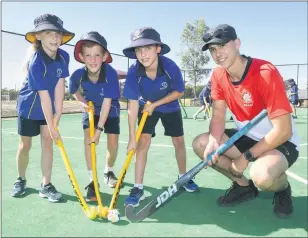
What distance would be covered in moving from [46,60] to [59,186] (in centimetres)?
150

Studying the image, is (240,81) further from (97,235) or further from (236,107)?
(97,235)

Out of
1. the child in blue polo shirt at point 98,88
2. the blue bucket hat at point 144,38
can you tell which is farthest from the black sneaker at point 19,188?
the blue bucket hat at point 144,38

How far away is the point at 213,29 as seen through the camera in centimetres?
273

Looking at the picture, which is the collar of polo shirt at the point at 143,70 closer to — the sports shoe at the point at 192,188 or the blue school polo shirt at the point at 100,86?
the blue school polo shirt at the point at 100,86

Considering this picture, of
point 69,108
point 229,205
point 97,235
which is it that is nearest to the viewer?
Answer: point 97,235

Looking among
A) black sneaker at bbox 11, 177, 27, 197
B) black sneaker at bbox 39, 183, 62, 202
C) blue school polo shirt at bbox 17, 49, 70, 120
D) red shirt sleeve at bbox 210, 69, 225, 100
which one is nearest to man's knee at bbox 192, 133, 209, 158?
red shirt sleeve at bbox 210, 69, 225, 100

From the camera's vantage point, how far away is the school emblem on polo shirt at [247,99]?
2.88 meters

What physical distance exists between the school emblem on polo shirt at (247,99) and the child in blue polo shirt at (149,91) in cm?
76

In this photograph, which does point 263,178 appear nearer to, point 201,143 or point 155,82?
point 201,143

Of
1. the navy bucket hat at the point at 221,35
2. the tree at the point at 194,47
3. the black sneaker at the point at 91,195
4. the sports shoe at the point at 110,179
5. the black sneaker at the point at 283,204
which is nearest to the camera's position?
the navy bucket hat at the point at 221,35

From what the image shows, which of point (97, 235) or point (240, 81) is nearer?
point (97, 235)

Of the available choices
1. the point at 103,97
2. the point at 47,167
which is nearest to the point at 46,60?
the point at 103,97

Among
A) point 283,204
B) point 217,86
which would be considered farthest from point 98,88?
point 283,204

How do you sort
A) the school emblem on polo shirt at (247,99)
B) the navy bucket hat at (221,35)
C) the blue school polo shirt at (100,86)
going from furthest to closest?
1. the blue school polo shirt at (100,86)
2. the school emblem on polo shirt at (247,99)
3. the navy bucket hat at (221,35)
